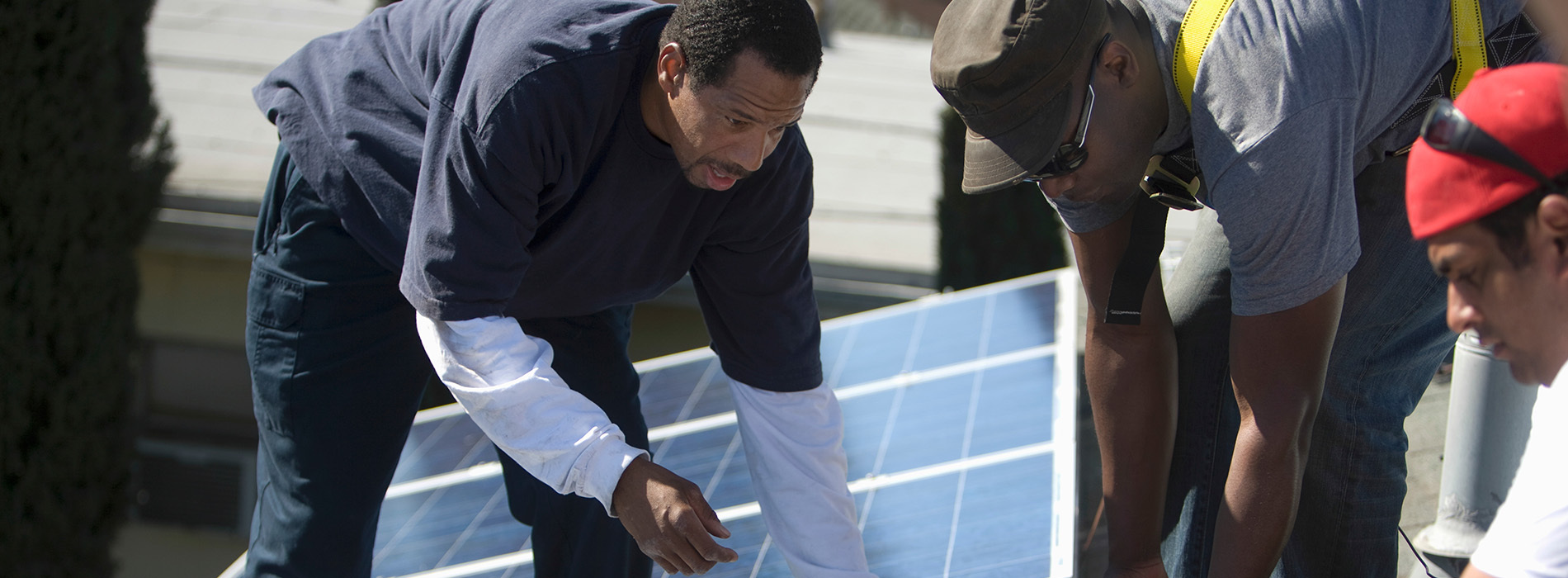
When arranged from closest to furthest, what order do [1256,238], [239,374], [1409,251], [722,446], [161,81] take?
1. [1256,238]
2. [1409,251]
3. [722,446]
4. [239,374]
5. [161,81]

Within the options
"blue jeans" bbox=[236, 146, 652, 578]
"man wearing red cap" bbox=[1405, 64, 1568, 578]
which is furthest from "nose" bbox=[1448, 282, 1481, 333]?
"blue jeans" bbox=[236, 146, 652, 578]

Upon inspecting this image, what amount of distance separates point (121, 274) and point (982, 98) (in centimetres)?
515

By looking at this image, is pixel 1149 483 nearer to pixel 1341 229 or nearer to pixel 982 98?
pixel 1341 229

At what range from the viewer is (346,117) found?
267 cm

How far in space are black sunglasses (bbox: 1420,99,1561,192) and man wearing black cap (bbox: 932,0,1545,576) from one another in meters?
0.51

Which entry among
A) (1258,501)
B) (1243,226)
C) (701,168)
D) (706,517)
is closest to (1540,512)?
(1243,226)

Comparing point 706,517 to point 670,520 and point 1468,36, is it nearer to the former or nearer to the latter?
point 670,520

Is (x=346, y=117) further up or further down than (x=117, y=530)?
further up

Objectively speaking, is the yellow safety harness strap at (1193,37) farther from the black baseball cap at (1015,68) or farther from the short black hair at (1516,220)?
the short black hair at (1516,220)

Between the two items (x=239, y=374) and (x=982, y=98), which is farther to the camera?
(x=239, y=374)

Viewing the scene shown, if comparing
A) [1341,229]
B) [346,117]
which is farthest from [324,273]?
[1341,229]

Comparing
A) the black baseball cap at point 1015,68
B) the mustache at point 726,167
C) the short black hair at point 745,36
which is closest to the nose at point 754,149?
the mustache at point 726,167

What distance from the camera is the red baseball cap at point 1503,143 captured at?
4.59 ft

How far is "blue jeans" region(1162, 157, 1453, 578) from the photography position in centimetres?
251
